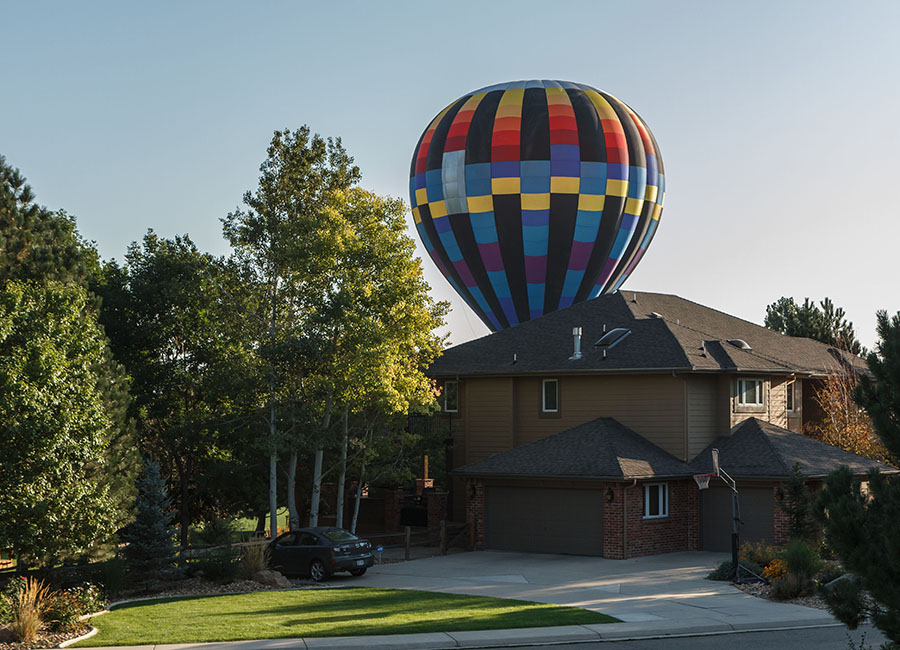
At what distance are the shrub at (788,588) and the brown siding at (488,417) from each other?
15807mm

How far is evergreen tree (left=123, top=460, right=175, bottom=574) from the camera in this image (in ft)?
89.1

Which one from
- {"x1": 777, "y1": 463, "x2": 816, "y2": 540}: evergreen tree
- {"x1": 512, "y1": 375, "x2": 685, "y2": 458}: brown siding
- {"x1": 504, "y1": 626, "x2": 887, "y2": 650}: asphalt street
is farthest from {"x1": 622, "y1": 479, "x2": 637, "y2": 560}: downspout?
{"x1": 504, "y1": 626, "x2": 887, "y2": 650}: asphalt street

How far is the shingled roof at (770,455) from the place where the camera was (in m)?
34.0

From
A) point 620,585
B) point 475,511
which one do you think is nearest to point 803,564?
point 620,585

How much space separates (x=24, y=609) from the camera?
20.2 m

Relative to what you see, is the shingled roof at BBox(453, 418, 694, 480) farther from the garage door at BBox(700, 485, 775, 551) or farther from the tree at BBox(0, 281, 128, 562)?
the tree at BBox(0, 281, 128, 562)

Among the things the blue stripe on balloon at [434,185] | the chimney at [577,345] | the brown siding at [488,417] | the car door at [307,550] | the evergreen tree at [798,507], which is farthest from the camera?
the blue stripe on balloon at [434,185]

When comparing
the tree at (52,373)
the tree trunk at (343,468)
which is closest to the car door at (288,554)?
the tree at (52,373)

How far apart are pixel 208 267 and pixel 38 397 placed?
49.6ft

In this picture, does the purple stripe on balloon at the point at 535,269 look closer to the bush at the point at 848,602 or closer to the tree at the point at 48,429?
the tree at the point at 48,429

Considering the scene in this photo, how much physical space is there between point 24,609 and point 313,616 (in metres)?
5.83

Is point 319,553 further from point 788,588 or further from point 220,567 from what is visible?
point 788,588

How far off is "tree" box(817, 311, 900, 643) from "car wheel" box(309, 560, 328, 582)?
17168 millimetres

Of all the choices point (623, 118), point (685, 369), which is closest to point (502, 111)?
point (623, 118)
